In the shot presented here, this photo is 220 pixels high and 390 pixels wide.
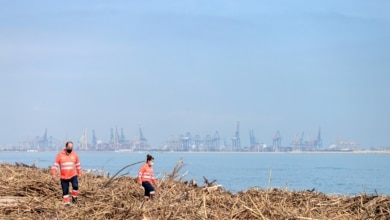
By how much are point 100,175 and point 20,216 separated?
1229 cm

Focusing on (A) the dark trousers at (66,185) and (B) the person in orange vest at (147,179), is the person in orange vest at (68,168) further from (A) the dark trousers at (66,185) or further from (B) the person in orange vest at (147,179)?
(B) the person in orange vest at (147,179)

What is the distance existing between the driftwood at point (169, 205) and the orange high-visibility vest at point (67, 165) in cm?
63

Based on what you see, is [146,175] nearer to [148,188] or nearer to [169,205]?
[148,188]

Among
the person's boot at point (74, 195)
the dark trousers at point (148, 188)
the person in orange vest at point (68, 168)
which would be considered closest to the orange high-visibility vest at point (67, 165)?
the person in orange vest at point (68, 168)

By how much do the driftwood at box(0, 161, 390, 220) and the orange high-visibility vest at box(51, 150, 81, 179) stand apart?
0.63 metres

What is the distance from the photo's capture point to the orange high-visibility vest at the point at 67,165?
1688 centimetres

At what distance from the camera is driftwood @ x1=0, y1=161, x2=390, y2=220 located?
13641 mm

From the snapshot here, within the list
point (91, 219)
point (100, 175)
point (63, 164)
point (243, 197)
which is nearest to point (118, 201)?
point (91, 219)

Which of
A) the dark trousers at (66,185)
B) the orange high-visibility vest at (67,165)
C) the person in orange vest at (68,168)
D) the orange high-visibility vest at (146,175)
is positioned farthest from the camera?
the orange high-visibility vest at (146,175)

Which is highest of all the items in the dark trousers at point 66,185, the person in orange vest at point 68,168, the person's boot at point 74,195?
the person in orange vest at point 68,168

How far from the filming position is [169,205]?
14.1 m

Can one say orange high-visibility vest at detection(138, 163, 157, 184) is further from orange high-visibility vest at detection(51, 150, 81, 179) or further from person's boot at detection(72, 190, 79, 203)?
person's boot at detection(72, 190, 79, 203)

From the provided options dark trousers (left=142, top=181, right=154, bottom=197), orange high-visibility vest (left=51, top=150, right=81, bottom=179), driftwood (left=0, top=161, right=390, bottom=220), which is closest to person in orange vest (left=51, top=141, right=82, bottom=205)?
orange high-visibility vest (left=51, top=150, right=81, bottom=179)

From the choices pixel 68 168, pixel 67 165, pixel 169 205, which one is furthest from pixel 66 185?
pixel 169 205
